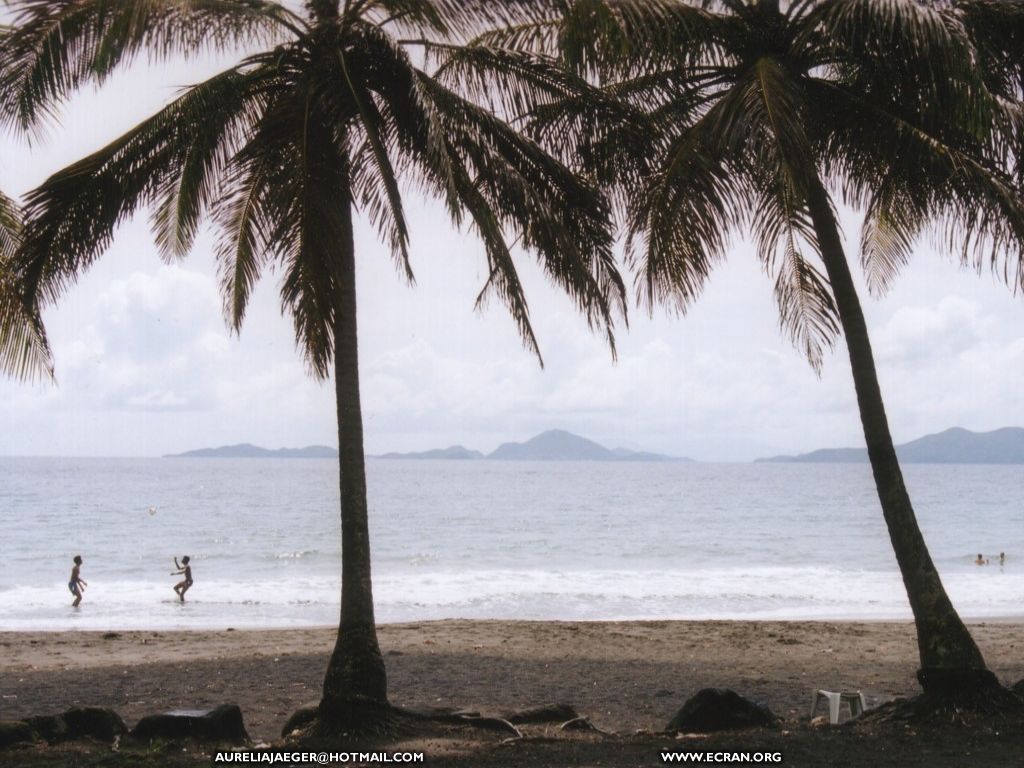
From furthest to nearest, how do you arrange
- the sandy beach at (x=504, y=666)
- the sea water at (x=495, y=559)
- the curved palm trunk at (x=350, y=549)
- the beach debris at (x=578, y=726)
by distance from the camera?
the sea water at (x=495, y=559)
the sandy beach at (x=504, y=666)
the beach debris at (x=578, y=726)
the curved palm trunk at (x=350, y=549)

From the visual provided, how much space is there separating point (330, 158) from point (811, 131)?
13.3ft

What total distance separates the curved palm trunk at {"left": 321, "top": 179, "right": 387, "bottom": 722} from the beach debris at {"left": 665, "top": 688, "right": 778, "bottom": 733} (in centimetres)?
236

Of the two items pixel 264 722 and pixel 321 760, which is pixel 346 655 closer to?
pixel 321 760

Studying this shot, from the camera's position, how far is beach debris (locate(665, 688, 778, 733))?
7.17 meters

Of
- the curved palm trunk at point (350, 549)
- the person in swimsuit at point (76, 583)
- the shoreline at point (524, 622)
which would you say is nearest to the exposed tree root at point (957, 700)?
the curved palm trunk at point (350, 549)

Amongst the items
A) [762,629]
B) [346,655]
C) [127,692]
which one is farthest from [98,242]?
[762,629]

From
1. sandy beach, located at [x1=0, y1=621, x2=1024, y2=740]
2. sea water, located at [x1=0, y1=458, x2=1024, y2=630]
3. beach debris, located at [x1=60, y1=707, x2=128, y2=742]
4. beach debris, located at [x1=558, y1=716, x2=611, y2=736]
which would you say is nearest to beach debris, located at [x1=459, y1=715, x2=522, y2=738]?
beach debris, located at [x1=558, y1=716, x2=611, y2=736]

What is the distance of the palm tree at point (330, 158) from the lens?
6.84 meters

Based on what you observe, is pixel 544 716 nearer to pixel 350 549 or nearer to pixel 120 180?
pixel 350 549

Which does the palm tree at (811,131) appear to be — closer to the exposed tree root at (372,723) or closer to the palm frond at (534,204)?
the palm frond at (534,204)

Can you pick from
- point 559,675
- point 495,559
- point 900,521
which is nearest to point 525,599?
point 495,559

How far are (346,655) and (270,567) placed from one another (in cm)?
2791

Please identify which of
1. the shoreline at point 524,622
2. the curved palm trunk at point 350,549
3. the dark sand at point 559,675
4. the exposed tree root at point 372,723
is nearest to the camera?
the dark sand at point 559,675

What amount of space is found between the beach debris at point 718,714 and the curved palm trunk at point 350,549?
236cm
